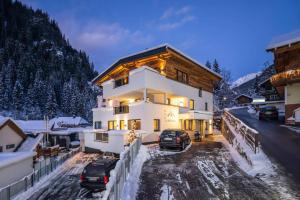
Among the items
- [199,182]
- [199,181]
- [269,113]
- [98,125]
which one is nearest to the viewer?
[199,182]

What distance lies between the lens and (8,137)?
33000 millimetres

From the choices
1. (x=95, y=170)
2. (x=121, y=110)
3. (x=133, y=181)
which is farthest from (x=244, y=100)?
(x=133, y=181)

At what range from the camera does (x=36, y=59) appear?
143750mm

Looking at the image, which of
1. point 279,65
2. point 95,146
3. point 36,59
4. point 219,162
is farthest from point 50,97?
point 219,162

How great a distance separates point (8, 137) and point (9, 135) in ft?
1.04

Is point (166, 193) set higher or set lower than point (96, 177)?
higher

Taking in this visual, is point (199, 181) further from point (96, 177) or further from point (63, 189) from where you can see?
point (63, 189)

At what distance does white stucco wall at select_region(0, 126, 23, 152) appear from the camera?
104 feet

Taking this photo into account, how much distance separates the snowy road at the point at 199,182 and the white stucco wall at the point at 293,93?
1481cm

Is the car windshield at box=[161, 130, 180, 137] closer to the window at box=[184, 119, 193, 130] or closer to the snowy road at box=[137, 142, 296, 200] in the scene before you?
the snowy road at box=[137, 142, 296, 200]

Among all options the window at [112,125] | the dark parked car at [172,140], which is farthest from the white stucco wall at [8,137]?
the dark parked car at [172,140]

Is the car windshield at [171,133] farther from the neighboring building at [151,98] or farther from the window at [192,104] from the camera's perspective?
the window at [192,104]

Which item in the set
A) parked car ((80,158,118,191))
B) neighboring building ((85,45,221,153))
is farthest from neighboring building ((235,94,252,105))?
parked car ((80,158,118,191))

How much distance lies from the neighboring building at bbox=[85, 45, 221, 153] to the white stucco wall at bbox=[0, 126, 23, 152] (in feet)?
34.6
